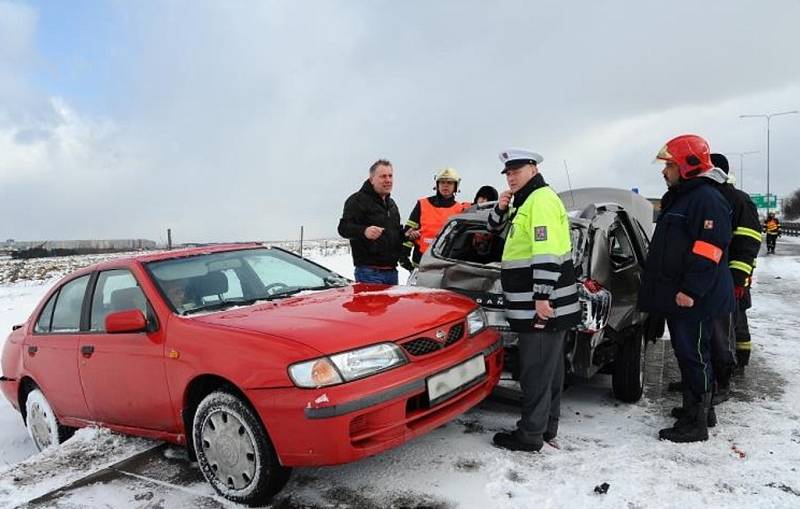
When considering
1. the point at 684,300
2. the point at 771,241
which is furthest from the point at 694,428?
the point at 771,241

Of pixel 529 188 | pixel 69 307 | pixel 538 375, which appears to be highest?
pixel 529 188

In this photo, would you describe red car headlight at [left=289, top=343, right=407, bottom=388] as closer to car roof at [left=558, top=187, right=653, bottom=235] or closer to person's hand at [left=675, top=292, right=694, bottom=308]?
person's hand at [left=675, top=292, right=694, bottom=308]

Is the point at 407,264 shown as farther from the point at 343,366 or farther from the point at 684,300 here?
the point at 343,366

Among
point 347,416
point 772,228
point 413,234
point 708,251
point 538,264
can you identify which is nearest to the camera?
point 347,416

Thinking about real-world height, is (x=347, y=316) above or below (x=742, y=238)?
below

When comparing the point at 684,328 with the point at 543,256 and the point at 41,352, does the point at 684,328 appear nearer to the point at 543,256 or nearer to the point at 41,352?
the point at 543,256

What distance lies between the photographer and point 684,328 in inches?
149

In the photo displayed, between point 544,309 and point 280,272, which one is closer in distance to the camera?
point 544,309

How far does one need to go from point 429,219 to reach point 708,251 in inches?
119

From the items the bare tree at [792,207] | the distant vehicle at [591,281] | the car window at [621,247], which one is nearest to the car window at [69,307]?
the distant vehicle at [591,281]

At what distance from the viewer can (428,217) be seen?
6.13 m

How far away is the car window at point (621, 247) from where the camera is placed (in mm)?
5105

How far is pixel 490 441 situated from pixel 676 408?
1479 millimetres

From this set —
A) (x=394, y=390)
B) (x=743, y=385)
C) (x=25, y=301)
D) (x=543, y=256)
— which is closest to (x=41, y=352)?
(x=394, y=390)
